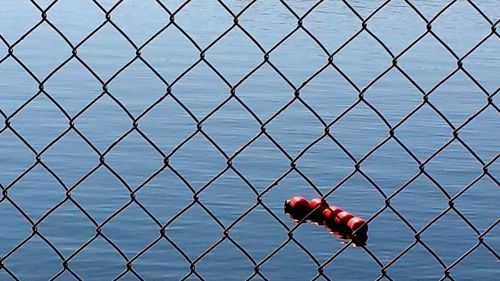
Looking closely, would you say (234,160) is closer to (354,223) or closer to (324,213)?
(324,213)

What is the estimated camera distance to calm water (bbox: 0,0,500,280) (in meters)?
8.71

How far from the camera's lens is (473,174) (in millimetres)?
11422

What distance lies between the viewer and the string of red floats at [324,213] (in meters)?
9.30

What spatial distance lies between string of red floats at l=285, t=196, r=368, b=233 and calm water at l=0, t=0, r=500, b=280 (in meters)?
0.11

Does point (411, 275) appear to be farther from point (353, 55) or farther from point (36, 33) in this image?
point (36, 33)

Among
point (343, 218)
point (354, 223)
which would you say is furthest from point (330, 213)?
point (354, 223)

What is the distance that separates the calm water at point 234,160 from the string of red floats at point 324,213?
0.11 m

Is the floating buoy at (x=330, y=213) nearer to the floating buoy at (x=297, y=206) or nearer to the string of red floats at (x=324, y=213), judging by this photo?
the string of red floats at (x=324, y=213)

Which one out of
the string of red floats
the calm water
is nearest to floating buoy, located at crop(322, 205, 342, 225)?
the string of red floats

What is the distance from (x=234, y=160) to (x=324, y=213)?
214 centimetres

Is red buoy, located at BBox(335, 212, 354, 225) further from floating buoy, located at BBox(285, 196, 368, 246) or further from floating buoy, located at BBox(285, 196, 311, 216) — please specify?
floating buoy, located at BBox(285, 196, 311, 216)

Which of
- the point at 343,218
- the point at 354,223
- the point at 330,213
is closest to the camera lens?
the point at 354,223

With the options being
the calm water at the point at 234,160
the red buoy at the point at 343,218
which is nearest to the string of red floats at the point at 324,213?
the red buoy at the point at 343,218

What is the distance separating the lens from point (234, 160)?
11586 mm
